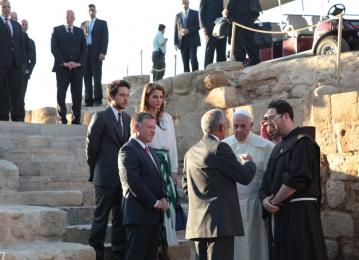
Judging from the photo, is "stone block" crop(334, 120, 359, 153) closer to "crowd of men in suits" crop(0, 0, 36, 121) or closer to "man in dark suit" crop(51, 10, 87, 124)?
"man in dark suit" crop(51, 10, 87, 124)

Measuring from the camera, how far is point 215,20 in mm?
10195

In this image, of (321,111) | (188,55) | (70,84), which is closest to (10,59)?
(70,84)

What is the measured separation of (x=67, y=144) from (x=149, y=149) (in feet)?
11.4

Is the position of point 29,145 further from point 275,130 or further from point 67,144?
point 275,130

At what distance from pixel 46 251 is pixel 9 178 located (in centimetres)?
183

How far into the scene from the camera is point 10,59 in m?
9.21

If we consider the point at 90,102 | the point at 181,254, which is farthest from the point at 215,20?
the point at 181,254

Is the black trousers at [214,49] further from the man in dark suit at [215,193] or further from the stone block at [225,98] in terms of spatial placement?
the man in dark suit at [215,193]

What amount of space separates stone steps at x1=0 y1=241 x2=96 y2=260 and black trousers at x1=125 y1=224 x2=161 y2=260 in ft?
1.47

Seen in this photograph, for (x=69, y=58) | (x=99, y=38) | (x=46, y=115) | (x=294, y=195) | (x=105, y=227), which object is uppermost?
(x=99, y=38)

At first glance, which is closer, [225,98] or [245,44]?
[225,98]

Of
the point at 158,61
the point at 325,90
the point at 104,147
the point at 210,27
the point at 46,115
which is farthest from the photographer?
the point at 158,61

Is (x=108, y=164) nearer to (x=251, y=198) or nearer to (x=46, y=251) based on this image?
(x=46, y=251)

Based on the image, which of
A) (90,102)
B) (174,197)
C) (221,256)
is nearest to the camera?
(221,256)
